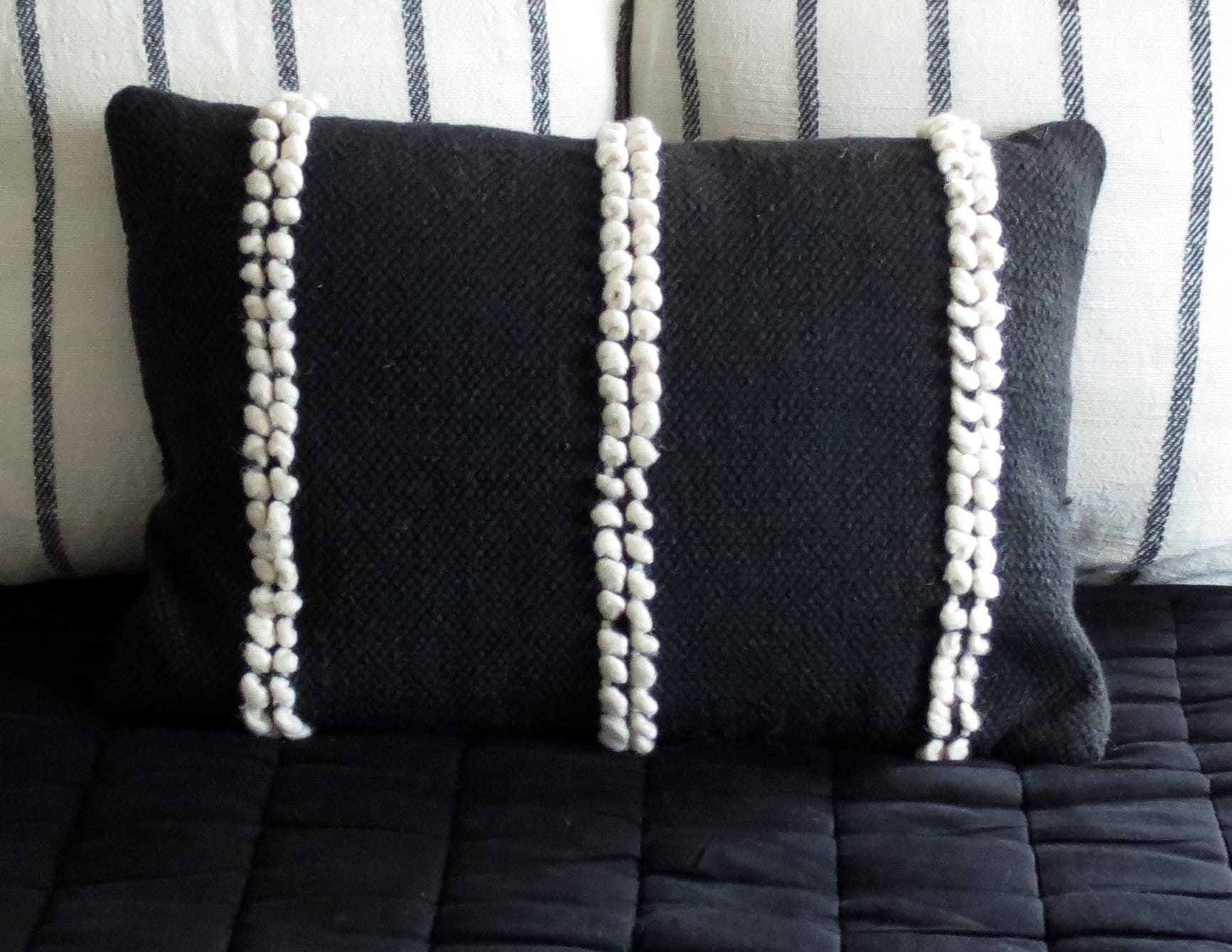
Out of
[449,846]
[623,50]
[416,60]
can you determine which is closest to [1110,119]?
[623,50]

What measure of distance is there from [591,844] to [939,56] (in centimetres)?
49

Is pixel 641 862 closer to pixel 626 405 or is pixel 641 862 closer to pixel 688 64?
pixel 626 405

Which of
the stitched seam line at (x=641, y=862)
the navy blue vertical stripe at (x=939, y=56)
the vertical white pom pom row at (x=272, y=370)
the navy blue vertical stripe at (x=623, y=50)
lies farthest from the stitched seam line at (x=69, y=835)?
the navy blue vertical stripe at (x=939, y=56)

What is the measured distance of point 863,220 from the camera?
0.71 metres

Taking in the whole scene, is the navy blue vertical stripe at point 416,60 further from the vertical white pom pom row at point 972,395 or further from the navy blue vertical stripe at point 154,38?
the vertical white pom pom row at point 972,395

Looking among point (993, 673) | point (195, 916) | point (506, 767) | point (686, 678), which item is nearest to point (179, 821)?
point (195, 916)

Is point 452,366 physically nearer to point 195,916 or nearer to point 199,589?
point 199,589

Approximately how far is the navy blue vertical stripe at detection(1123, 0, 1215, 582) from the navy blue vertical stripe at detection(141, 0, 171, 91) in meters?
0.60

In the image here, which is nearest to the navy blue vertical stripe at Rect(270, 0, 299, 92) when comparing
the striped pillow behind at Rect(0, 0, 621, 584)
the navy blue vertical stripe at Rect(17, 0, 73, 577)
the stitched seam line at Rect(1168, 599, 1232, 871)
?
the striped pillow behind at Rect(0, 0, 621, 584)

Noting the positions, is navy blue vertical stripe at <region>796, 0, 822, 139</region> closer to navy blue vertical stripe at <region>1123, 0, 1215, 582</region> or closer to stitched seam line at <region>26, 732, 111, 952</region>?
navy blue vertical stripe at <region>1123, 0, 1215, 582</region>

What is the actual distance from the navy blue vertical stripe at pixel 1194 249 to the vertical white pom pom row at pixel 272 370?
0.51 meters

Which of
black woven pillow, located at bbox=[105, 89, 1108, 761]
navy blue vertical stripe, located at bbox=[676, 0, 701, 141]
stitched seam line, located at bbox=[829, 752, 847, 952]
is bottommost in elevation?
stitched seam line, located at bbox=[829, 752, 847, 952]

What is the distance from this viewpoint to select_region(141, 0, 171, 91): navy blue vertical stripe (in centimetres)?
80

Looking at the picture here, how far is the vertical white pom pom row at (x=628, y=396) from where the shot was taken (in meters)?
0.70
